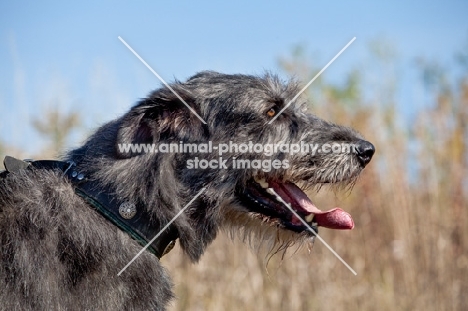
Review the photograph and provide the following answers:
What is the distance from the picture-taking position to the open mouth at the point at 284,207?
4.39 metres

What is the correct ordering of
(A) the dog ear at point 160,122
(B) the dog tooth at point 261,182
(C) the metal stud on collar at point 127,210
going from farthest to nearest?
(B) the dog tooth at point 261,182
(A) the dog ear at point 160,122
(C) the metal stud on collar at point 127,210

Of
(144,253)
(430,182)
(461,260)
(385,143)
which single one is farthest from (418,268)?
(144,253)

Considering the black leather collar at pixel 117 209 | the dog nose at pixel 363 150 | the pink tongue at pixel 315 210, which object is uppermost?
the dog nose at pixel 363 150

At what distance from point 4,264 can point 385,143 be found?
5066 mm

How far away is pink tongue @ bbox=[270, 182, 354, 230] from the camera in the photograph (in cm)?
443

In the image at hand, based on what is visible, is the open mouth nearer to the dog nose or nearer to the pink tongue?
the pink tongue

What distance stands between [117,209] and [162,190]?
0.30 m

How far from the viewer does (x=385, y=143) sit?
7562 mm

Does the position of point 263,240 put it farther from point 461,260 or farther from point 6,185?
point 461,260

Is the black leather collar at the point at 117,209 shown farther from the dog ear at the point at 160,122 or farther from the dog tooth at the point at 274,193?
the dog tooth at the point at 274,193

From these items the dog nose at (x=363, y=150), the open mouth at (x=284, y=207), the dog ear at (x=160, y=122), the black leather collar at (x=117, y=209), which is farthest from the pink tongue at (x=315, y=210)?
the black leather collar at (x=117, y=209)

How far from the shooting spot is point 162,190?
386 centimetres

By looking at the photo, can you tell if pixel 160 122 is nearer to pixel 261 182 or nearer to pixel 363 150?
pixel 261 182

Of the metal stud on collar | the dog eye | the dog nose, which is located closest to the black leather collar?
the metal stud on collar
